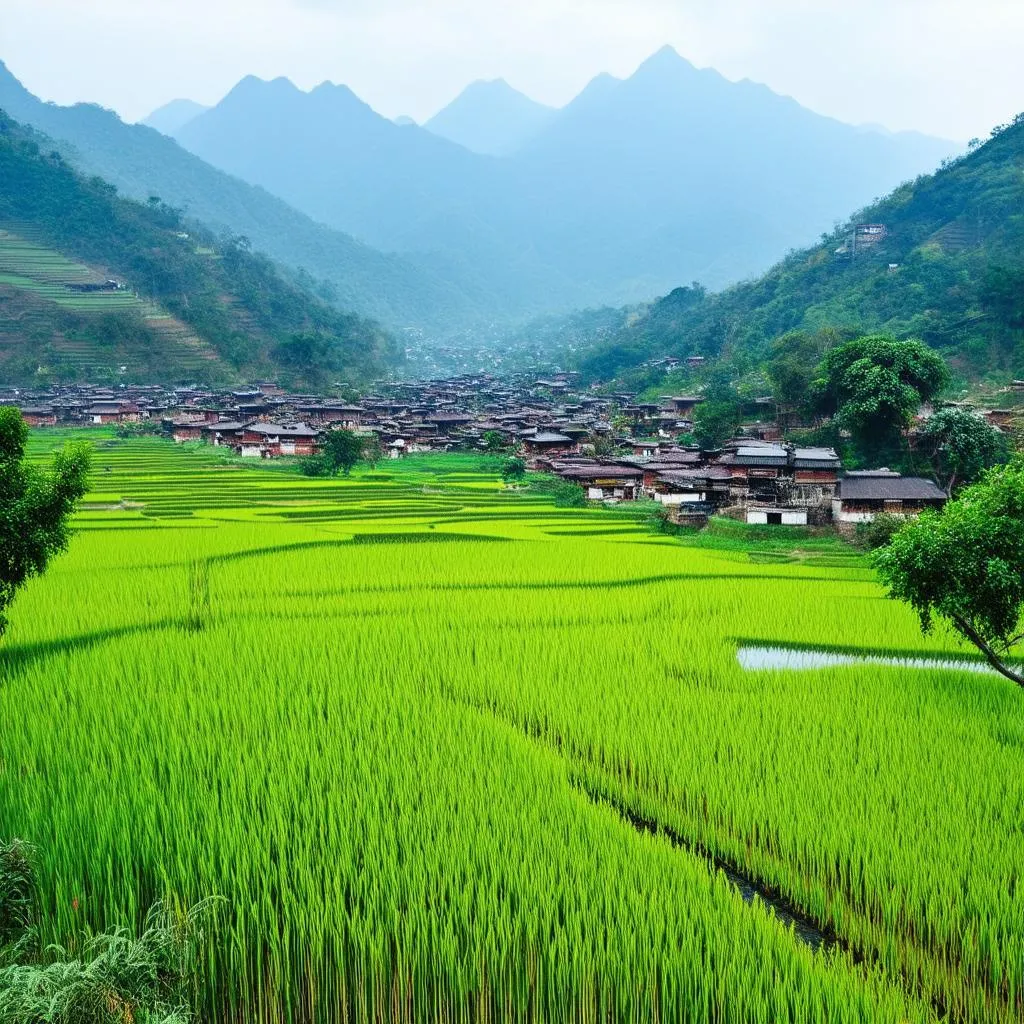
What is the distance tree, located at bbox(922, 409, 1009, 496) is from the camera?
24.6 meters

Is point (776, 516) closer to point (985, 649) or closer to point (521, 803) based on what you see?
point (985, 649)

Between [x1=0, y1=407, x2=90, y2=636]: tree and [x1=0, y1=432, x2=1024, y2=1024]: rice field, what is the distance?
4.19 feet

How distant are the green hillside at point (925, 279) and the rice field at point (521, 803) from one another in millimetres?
30865

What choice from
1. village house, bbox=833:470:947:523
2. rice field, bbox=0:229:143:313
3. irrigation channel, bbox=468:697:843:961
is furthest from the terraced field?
irrigation channel, bbox=468:697:843:961

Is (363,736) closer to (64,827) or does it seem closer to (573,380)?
(64,827)

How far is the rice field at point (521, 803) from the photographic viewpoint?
425cm

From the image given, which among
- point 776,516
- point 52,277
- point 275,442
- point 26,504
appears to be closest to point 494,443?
point 275,442

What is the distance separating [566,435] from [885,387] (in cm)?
1899

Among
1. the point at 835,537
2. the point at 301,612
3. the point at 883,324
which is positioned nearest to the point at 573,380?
the point at 883,324

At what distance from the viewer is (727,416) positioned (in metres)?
37.8

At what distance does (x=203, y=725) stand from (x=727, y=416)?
3360 centimetres

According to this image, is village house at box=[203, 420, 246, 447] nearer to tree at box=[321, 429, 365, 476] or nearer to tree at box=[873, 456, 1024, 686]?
tree at box=[321, 429, 365, 476]

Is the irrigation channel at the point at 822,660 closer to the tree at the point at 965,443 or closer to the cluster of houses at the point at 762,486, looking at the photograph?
the cluster of houses at the point at 762,486

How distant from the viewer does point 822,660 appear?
36.4ft
